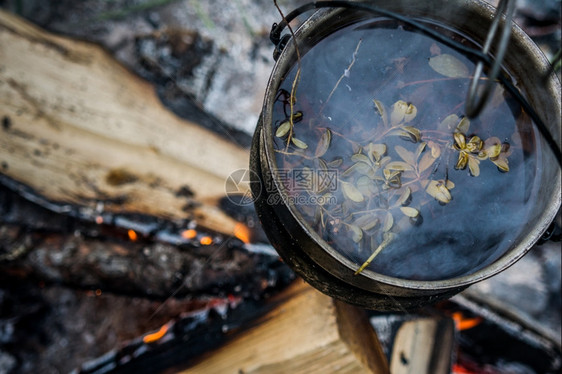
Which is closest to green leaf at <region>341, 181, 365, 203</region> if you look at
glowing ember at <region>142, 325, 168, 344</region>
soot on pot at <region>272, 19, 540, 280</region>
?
soot on pot at <region>272, 19, 540, 280</region>

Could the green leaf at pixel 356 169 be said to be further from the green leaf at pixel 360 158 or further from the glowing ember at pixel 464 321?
the glowing ember at pixel 464 321

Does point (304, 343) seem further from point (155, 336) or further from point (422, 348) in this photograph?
point (155, 336)

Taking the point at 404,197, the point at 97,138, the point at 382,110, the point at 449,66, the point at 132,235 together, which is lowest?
the point at 132,235

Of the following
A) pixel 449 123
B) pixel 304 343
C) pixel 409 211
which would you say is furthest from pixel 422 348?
pixel 449 123

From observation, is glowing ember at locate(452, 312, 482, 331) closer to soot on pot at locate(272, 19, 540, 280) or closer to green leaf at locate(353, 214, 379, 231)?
soot on pot at locate(272, 19, 540, 280)

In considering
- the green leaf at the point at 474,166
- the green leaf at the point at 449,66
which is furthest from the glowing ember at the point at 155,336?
the green leaf at the point at 449,66

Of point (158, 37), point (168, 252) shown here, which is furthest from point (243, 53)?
point (168, 252)

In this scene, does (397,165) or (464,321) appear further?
(464,321)
